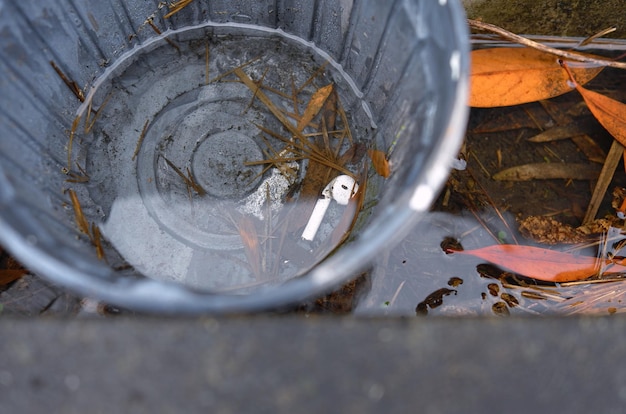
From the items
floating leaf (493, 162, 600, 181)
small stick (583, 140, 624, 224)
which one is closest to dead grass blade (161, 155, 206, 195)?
floating leaf (493, 162, 600, 181)

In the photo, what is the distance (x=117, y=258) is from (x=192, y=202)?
0.25m

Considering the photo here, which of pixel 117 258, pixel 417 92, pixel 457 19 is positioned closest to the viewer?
pixel 457 19

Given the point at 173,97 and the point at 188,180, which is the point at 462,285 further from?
the point at 173,97

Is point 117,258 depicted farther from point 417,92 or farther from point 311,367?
point 417,92

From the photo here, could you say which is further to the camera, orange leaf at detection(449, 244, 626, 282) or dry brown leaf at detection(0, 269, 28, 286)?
orange leaf at detection(449, 244, 626, 282)

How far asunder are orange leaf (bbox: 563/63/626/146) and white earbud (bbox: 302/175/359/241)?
737 millimetres

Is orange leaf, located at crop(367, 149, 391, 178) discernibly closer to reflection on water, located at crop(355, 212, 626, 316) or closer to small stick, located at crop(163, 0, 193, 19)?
reflection on water, located at crop(355, 212, 626, 316)

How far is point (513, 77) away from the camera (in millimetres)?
1424

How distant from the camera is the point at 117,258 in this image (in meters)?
1.29

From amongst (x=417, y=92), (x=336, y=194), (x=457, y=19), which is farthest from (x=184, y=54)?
(x=457, y=19)

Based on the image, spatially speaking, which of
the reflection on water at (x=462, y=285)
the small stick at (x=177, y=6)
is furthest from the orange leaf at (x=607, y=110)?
the small stick at (x=177, y=6)

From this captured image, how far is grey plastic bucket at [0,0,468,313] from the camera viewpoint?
2.39ft

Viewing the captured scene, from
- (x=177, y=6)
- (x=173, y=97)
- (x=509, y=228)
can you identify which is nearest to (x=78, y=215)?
(x=173, y=97)

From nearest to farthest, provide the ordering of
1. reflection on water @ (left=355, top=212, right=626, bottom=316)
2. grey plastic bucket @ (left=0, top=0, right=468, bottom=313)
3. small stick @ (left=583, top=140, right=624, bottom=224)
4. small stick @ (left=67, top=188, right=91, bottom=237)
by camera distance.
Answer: grey plastic bucket @ (left=0, top=0, right=468, bottom=313)
small stick @ (left=67, top=188, right=91, bottom=237)
reflection on water @ (left=355, top=212, right=626, bottom=316)
small stick @ (left=583, top=140, right=624, bottom=224)
